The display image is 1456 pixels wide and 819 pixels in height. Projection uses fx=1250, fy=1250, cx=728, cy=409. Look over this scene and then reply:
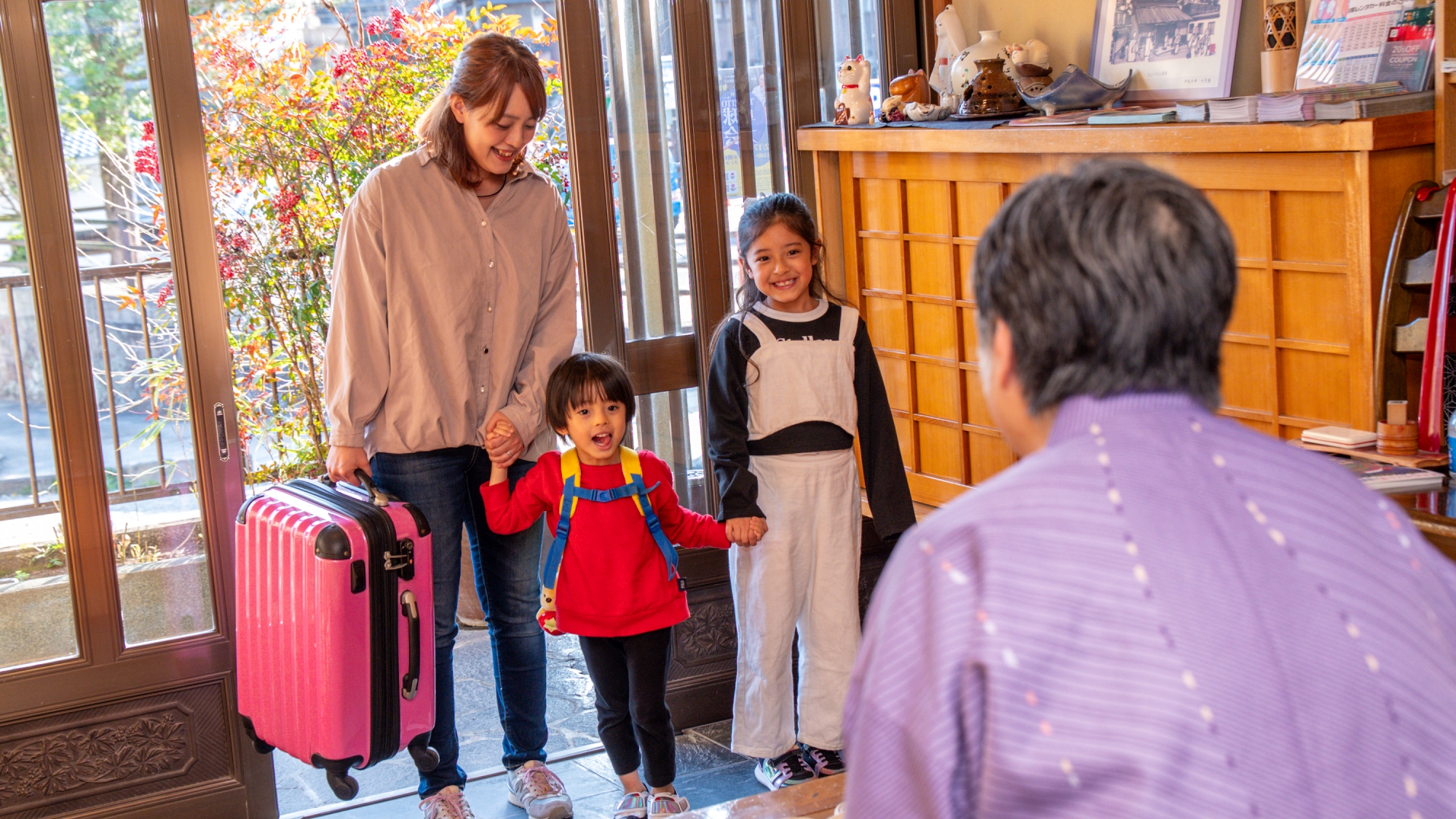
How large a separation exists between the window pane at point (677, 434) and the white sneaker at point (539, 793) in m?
0.75

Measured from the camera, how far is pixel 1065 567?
799 millimetres

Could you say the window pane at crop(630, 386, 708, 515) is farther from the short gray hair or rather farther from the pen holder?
the short gray hair

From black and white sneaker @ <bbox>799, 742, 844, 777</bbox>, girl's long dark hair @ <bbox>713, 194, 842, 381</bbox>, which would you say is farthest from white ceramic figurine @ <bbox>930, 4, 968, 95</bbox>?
black and white sneaker @ <bbox>799, 742, 844, 777</bbox>

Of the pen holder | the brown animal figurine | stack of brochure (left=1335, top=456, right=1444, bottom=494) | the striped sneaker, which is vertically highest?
the brown animal figurine

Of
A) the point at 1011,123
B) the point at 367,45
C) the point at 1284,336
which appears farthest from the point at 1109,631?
the point at 367,45

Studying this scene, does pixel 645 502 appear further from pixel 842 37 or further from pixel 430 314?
pixel 842 37

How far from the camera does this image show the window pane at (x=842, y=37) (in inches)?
125

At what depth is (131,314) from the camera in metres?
2.62

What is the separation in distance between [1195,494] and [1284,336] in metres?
1.49

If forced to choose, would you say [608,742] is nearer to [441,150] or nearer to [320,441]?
[441,150]

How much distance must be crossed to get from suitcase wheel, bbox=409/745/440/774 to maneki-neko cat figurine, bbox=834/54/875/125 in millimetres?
1725

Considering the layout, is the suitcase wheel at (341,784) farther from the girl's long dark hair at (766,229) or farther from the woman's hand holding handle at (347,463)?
the girl's long dark hair at (766,229)

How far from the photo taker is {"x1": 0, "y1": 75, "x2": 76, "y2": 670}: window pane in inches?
99.2

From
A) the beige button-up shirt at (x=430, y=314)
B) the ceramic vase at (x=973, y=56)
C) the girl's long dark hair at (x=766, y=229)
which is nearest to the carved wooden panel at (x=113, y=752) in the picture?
the beige button-up shirt at (x=430, y=314)
